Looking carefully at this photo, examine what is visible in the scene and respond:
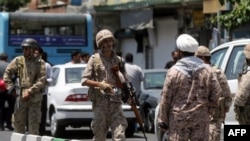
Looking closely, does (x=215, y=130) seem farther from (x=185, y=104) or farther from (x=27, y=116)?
(x=27, y=116)

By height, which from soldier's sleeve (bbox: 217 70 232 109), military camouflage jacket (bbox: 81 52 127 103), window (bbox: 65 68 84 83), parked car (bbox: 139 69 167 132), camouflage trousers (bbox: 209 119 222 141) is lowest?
parked car (bbox: 139 69 167 132)

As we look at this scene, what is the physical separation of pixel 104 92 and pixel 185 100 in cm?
228

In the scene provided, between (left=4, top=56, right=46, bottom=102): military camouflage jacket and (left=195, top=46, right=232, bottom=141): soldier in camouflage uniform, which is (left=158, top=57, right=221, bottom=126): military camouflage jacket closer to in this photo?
(left=195, top=46, right=232, bottom=141): soldier in camouflage uniform

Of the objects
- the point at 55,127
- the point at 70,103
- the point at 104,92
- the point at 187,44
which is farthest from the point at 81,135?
the point at 187,44

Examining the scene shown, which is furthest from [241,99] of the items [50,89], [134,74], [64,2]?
[64,2]

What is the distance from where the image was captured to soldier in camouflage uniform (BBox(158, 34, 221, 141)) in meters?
9.13

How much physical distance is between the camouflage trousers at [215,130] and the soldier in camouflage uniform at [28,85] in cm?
301

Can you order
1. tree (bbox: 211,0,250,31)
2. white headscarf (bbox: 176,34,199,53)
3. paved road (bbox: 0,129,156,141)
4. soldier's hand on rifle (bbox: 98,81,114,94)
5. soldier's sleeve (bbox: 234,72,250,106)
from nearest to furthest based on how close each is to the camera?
white headscarf (bbox: 176,34,199,53), soldier's sleeve (bbox: 234,72,250,106), soldier's hand on rifle (bbox: 98,81,114,94), tree (bbox: 211,0,250,31), paved road (bbox: 0,129,156,141)

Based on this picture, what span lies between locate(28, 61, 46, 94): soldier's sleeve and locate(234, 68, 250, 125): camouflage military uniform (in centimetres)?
365

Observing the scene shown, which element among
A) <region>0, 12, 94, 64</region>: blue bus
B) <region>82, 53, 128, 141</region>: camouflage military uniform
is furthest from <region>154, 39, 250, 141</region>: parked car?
<region>0, 12, 94, 64</region>: blue bus

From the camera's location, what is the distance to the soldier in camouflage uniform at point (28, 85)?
1353 cm

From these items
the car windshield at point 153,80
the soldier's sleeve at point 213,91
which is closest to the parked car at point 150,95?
the car windshield at point 153,80

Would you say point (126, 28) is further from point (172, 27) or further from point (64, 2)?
point (64, 2)

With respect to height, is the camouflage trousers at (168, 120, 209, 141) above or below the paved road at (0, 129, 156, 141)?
above
